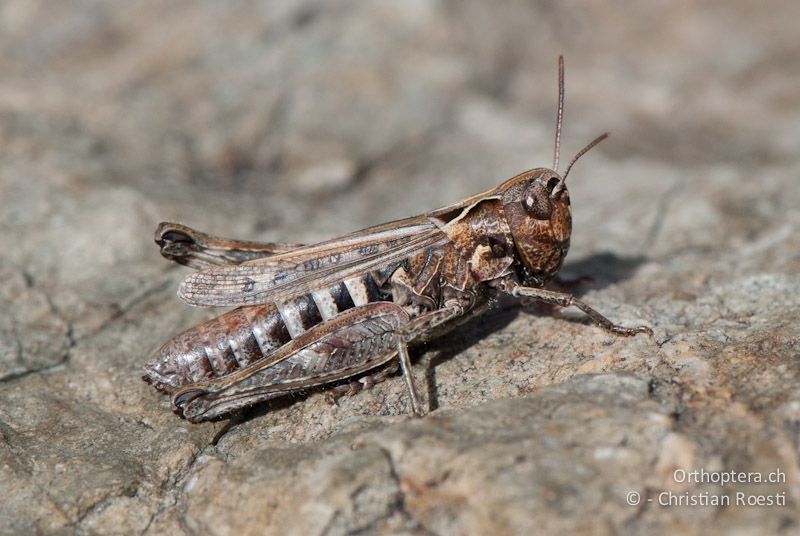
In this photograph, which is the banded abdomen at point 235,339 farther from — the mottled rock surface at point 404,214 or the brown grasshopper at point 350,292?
the mottled rock surface at point 404,214

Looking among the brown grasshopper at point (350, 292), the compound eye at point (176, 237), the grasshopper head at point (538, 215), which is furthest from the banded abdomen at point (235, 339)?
the grasshopper head at point (538, 215)

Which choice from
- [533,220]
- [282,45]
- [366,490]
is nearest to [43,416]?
[366,490]

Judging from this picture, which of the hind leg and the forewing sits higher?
the forewing

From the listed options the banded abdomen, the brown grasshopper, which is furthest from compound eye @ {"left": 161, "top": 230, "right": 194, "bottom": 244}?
the banded abdomen

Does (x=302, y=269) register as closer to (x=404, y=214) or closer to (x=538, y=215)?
(x=538, y=215)

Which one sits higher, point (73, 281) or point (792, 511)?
point (73, 281)

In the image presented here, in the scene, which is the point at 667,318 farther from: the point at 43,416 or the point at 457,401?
the point at 43,416

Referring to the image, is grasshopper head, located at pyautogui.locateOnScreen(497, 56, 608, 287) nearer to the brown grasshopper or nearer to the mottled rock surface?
the brown grasshopper
